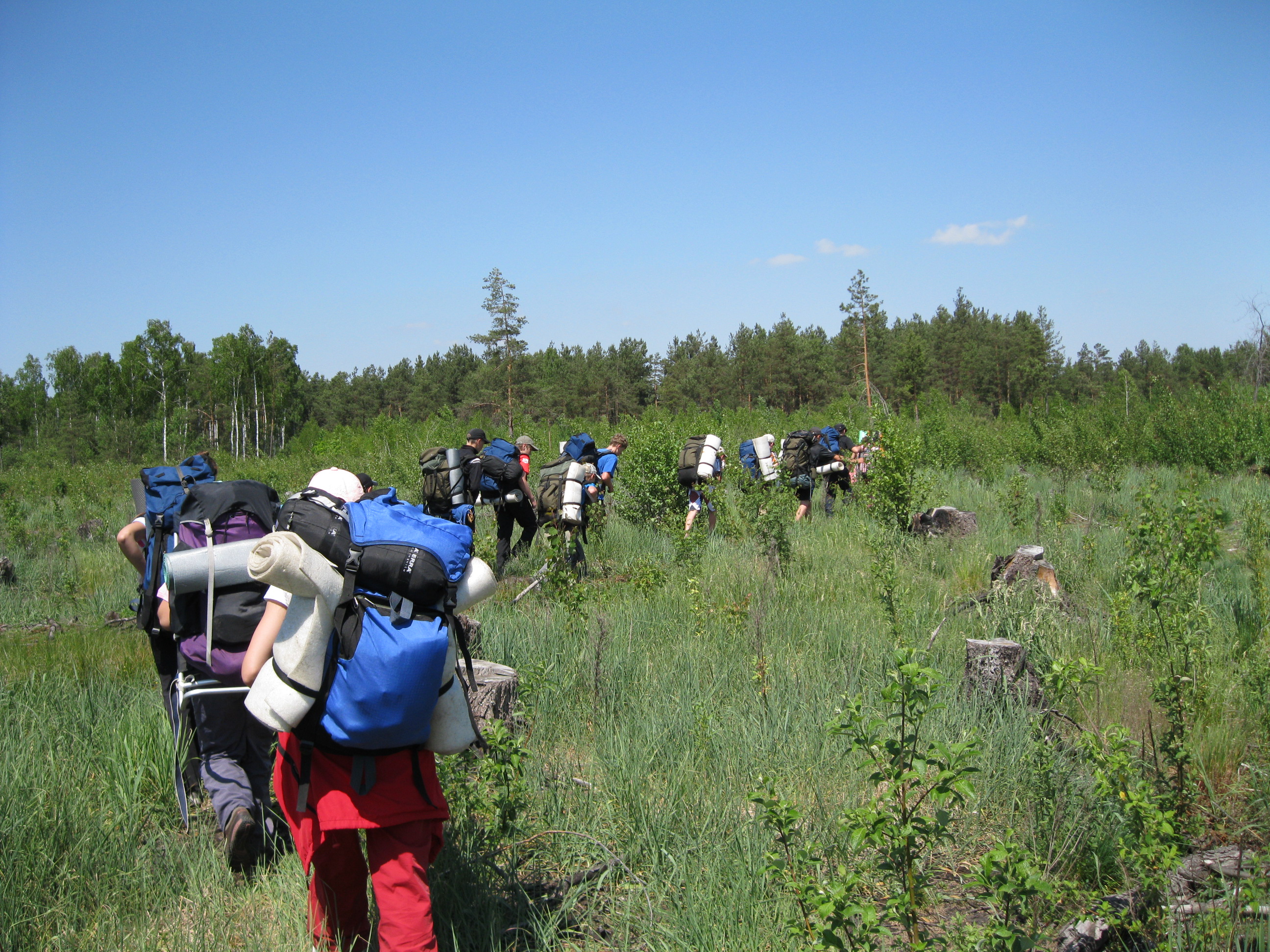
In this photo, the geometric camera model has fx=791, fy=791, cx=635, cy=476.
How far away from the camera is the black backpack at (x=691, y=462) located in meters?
11.3

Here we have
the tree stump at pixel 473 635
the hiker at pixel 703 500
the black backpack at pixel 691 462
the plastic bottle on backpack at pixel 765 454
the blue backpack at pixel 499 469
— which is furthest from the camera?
the plastic bottle on backpack at pixel 765 454

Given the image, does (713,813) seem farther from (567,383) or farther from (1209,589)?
(567,383)

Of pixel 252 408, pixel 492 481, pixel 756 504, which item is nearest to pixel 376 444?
pixel 492 481

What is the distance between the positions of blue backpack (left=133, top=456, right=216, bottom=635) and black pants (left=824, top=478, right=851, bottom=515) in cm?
983

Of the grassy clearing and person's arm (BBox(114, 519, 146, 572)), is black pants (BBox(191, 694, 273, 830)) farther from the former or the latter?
person's arm (BBox(114, 519, 146, 572))

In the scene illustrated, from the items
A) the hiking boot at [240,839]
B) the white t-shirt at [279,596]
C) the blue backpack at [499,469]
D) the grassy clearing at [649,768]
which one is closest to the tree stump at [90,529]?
the grassy clearing at [649,768]

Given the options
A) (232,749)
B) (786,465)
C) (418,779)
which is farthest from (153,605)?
(786,465)

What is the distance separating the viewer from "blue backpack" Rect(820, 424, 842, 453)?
12.4 m

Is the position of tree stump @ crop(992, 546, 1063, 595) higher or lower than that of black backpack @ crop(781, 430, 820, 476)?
lower

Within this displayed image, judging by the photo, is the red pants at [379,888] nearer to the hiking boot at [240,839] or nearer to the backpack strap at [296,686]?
the backpack strap at [296,686]

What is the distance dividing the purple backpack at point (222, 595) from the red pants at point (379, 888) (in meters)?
1.28

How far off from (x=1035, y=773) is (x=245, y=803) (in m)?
3.15

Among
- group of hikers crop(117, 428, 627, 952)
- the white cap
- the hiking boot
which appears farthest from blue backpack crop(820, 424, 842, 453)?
group of hikers crop(117, 428, 627, 952)

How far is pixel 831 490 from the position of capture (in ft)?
40.5
